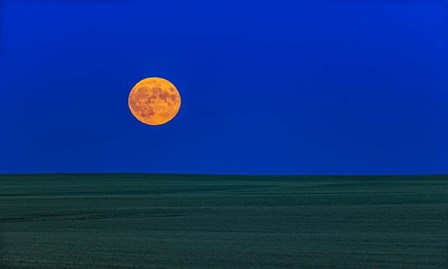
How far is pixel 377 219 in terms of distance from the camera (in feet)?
40.8

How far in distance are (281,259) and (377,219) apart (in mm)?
5007

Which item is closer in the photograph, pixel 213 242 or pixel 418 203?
pixel 213 242

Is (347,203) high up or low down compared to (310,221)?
up

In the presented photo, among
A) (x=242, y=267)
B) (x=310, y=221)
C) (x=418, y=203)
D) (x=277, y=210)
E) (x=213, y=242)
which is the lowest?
(x=242, y=267)

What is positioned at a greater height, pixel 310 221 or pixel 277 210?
pixel 277 210

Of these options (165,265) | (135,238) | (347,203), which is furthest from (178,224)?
(347,203)

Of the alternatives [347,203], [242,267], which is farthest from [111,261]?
[347,203]

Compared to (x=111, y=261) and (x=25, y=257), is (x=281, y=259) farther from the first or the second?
(x=25, y=257)

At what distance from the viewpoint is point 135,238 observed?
9852 mm

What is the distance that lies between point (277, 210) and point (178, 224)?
340 centimetres

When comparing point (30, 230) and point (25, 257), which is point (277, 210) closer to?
point (30, 230)

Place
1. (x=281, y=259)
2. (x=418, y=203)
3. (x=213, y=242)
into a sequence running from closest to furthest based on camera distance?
1. (x=281, y=259)
2. (x=213, y=242)
3. (x=418, y=203)

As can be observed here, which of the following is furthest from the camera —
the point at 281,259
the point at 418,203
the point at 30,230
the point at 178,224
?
the point at 418,203

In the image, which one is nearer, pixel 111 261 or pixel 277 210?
pixel 111 261
